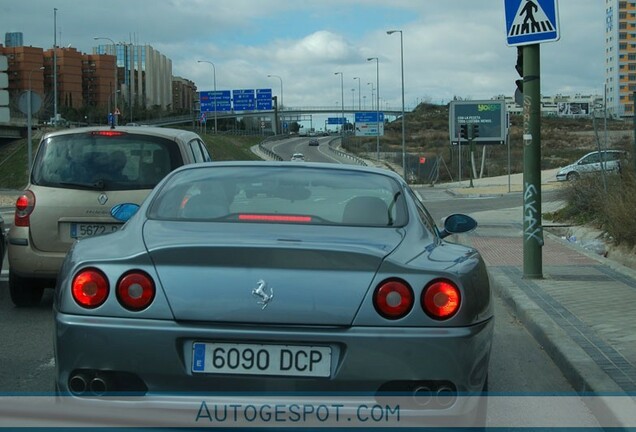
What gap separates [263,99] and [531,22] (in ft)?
259

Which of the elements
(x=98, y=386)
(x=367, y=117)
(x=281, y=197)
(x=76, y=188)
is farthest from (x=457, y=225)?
(x=367, y=117)

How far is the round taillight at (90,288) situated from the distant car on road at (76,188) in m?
4.12

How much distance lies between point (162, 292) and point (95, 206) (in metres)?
4.52

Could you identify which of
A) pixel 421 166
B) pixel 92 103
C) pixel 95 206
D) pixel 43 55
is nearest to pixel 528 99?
pixel 95 206

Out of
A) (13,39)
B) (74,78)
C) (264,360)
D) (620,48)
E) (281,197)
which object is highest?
(13,39)

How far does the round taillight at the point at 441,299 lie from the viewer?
336 cm

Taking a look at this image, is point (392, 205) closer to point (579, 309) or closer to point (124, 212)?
point (124, 212)

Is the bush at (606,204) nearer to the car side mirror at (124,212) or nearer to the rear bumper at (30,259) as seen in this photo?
the rear bumper at (30,259)

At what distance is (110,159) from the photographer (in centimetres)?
776

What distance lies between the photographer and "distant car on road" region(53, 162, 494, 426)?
127 inches

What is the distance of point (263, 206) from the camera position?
4.28 m

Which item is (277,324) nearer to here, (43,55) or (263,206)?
(263,206)

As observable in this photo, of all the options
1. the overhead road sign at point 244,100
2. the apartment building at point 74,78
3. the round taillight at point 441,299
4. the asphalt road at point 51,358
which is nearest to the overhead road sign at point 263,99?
the overhead road sign at point 244,100

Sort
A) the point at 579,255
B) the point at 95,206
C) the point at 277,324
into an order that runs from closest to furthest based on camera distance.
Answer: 1. the point at 277,324
2. the point at 95,206
3. the point at 579,255
